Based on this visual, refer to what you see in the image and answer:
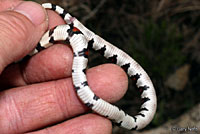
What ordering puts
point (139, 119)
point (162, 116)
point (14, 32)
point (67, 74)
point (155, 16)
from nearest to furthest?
point (14, 32)
point (67, 74)
point (139, 119)
point (162, 116)
point (155, 16)

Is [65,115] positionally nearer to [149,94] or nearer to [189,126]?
[149,94]

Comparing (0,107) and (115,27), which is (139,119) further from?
(115,27)

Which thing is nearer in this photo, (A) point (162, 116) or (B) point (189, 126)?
(B) point (189, 126)

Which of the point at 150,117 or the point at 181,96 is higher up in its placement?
the point at 150,117

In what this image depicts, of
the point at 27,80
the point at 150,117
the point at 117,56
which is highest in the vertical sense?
the point at 117,56

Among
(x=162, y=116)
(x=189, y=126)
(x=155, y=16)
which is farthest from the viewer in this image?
(x=155, y=16)

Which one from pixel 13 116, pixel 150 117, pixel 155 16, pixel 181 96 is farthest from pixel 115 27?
pixel 13 116

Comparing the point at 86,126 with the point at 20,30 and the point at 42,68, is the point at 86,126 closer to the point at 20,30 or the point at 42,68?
the point at 42,68

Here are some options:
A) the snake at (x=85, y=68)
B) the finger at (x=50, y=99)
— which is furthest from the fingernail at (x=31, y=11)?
the finger at (x=50, y=99)
